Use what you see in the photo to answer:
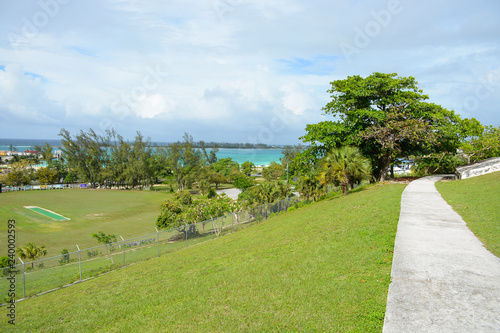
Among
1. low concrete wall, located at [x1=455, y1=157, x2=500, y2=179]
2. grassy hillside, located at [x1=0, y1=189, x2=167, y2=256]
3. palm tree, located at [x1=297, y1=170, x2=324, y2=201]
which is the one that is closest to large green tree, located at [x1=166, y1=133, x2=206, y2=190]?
grassy hillside, located at [x1=0, y1=189, x2=167, y2=256]

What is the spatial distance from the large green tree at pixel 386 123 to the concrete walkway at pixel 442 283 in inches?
639

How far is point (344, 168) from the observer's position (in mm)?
20891

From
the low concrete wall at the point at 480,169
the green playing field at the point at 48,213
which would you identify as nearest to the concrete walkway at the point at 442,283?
the low concrete wall at the point at 480,169

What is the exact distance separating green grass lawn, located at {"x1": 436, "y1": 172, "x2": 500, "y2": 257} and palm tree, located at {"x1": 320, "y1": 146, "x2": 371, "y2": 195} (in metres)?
5.01

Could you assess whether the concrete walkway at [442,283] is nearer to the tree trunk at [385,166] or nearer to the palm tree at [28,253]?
the tree trunk at [385,166]

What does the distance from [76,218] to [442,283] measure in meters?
45.3

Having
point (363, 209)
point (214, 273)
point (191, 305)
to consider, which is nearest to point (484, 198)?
point (363, 209)

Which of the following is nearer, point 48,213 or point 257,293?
point 257,293

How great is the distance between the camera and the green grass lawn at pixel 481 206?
9.36m

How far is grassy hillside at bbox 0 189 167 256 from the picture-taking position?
2930cm

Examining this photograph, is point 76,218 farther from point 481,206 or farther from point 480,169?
point 480,169

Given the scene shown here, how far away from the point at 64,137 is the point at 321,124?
88.7 m

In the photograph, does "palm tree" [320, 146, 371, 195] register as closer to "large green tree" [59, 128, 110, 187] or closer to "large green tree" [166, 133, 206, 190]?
"large green tree" [166, 133, 206, 190]

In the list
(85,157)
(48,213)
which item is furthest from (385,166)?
(85,157)
